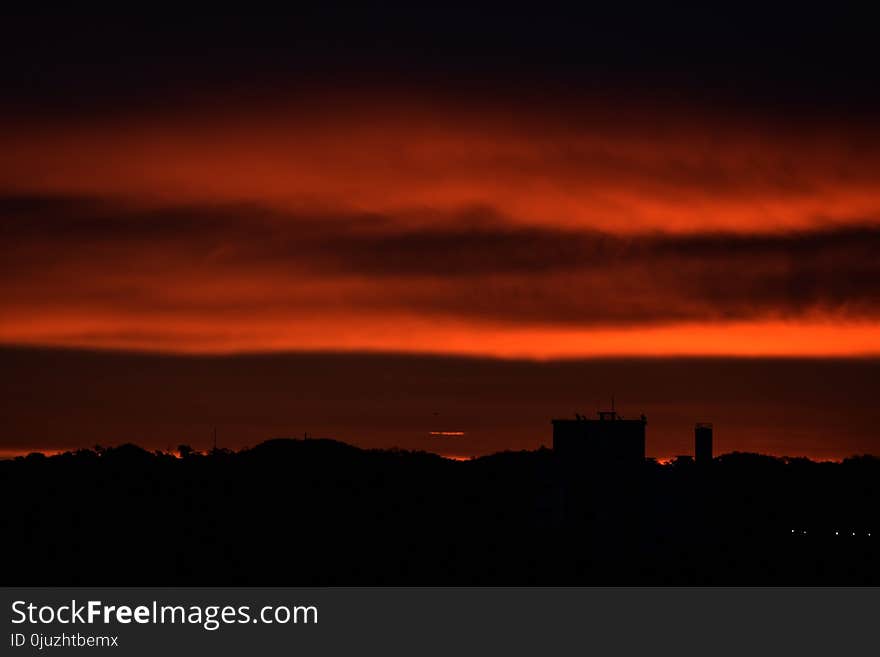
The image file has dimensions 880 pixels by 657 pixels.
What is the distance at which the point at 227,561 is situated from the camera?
193 metres

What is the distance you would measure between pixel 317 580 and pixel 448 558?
16065 mm

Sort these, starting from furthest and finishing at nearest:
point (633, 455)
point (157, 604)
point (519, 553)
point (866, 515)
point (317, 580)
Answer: point (866, 515) < point (317, 580) < point (519, 553) < point (633, 455) < point (157, 604)

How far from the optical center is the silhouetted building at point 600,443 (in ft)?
470

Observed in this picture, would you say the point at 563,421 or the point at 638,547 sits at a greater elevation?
the point at 563,421

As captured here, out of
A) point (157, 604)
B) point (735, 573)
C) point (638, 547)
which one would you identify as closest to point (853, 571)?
point (735, 573)

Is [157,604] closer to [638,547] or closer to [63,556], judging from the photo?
[638,547]

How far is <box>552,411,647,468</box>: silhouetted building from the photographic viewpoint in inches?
5635

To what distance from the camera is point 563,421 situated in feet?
473

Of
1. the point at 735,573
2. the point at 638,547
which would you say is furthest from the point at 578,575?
the point at 735,573

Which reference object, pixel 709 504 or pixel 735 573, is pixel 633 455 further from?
pixel 735 573

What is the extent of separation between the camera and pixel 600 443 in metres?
143

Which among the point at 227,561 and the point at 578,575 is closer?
the point at 578,575

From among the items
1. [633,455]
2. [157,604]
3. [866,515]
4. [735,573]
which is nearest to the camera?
[157,604]

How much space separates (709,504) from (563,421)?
17.1m
